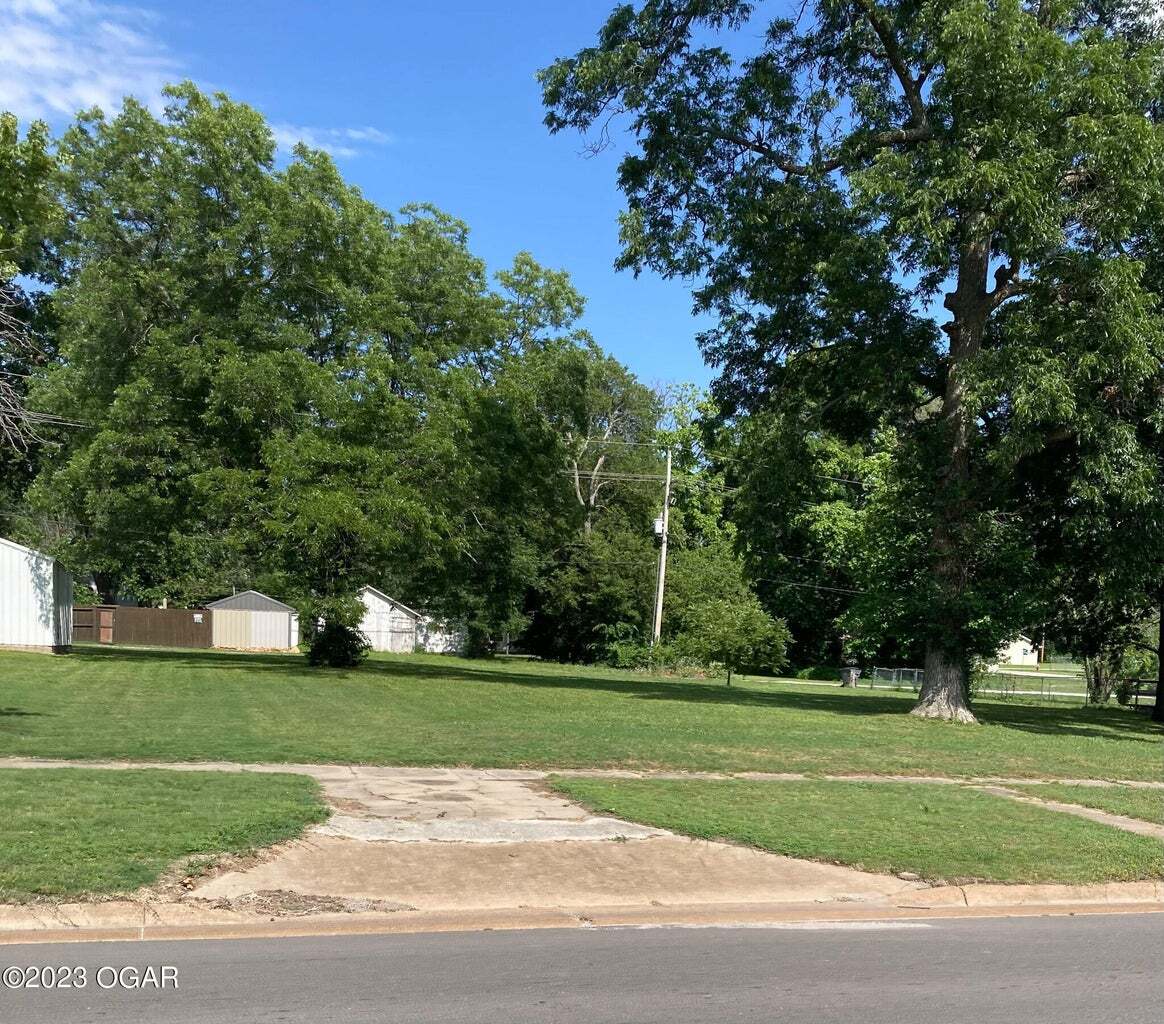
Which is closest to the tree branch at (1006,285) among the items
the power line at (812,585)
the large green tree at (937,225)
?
the large green tree at (937,225)

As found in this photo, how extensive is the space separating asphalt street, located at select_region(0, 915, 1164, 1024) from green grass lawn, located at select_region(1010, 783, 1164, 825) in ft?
15.9

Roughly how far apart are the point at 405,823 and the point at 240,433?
2414 cm

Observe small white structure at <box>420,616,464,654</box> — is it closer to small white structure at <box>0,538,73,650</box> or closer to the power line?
the power line

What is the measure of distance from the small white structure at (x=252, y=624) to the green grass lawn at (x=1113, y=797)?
46.6 meters

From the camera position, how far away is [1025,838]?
10.1 meters

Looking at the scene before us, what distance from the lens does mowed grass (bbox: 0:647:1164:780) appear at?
14219 mm

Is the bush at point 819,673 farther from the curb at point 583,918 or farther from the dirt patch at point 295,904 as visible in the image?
the dirt patch at point 295,904

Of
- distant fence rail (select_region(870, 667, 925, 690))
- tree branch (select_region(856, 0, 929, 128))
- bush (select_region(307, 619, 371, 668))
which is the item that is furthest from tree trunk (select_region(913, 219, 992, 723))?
distant fence rail (select_region(870, 667, 925, 690))

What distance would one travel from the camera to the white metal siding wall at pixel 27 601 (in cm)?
3438

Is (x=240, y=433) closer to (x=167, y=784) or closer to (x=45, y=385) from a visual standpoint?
(x=45, y=385)

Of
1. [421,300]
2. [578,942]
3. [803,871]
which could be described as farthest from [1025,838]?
[421,300]

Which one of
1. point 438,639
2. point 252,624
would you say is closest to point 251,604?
point 252,624

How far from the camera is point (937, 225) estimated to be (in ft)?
67.7

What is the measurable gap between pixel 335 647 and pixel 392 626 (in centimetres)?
3090
